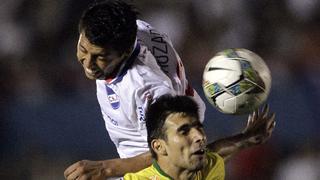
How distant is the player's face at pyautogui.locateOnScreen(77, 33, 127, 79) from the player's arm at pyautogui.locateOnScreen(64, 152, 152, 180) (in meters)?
0.36

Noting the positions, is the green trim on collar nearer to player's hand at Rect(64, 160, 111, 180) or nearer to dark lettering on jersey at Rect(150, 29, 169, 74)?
player's hand at Rect(64, 160, 111, 180)

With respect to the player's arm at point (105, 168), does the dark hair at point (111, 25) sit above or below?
above

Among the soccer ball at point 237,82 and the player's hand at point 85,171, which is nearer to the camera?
the player's hand at point 85,171

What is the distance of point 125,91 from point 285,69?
1.52 meters

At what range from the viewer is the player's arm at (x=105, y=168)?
9.12 feet

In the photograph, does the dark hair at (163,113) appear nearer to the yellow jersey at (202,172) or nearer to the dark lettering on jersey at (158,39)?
the yellow jersey at (202,172)

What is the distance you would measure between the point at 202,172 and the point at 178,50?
120 centimetres

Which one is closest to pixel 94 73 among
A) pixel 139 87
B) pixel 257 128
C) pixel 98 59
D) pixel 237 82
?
pixel 98 59

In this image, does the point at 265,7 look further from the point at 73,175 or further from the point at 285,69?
the point at 73,175

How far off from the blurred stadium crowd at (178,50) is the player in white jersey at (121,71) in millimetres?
1096

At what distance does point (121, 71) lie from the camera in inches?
109

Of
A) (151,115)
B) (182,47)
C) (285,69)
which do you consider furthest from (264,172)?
(151,115)

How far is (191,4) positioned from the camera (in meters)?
4.04

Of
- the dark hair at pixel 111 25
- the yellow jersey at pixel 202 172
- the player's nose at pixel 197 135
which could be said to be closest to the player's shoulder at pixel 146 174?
the yellow jersey at pixel 202 172
